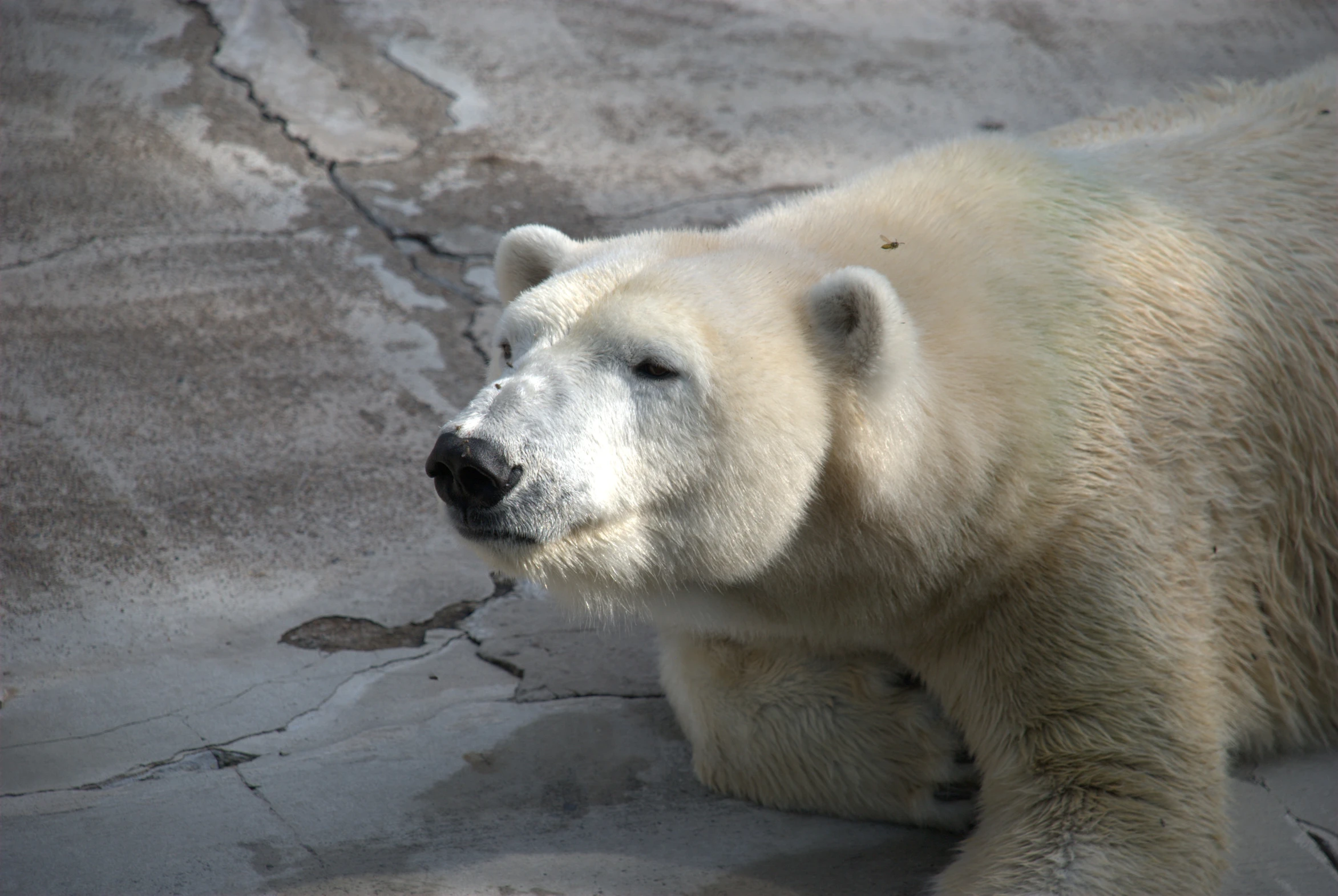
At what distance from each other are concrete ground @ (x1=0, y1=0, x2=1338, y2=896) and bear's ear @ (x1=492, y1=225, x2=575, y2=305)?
3.15ft

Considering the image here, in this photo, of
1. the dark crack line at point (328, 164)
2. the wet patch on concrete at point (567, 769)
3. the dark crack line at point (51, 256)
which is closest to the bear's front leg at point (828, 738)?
the wet patch on concrete at point (567, 769)

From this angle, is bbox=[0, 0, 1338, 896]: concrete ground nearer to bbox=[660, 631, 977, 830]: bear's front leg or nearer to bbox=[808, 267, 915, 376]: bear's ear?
bbox=[660, 631, 977, 830]: bear's front leg

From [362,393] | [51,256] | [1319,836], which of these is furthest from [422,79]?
[1319,836]

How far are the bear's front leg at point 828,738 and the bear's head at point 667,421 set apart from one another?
0.48 m

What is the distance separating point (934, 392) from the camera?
2.10 metres

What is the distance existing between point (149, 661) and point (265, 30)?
367 centimetres

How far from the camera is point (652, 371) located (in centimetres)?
201

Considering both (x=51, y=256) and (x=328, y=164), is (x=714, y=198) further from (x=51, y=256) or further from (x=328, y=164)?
(x=51, y=256)

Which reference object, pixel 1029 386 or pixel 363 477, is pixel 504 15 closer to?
pixel 363 477

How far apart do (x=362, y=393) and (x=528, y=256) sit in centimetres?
158

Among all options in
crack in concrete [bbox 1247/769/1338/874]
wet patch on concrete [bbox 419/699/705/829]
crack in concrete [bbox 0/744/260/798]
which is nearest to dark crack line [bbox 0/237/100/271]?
crack in concrete [bbox 0/744/260/798]

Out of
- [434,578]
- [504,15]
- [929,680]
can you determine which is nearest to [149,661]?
[434,578]

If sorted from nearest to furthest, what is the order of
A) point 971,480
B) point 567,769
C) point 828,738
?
point 971,480, point 828,738, point 567,769

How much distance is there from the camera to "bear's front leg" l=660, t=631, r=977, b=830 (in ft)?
7.98
